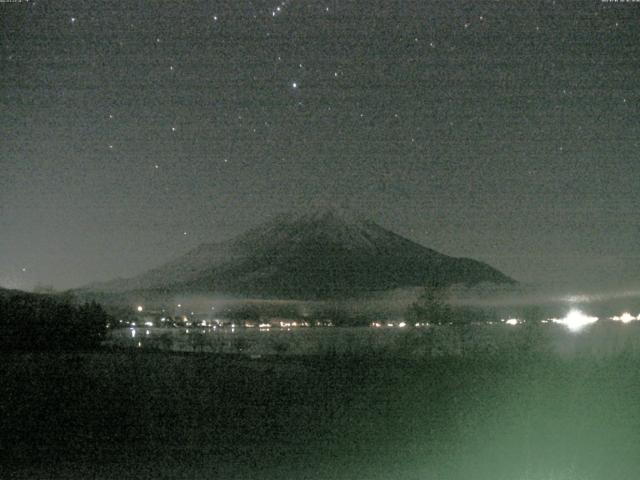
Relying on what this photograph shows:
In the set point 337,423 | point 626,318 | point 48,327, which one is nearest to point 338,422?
point 337,423

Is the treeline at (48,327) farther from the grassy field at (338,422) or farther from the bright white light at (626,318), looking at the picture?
the bright white light at (626,318)

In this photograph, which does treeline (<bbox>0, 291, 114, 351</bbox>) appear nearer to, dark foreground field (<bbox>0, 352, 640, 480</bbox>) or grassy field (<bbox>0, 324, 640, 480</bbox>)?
grassy field (<bbox>0, 324, 640, 480</bbox>)

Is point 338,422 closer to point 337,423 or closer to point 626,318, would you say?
point 337,423

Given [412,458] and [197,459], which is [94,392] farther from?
[412,458]

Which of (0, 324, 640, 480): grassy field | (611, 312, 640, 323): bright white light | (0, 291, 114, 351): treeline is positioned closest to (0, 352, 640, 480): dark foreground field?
(0, 324, 640, 480): grassy field

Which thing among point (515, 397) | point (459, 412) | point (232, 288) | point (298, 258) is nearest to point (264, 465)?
point (459, 412)
